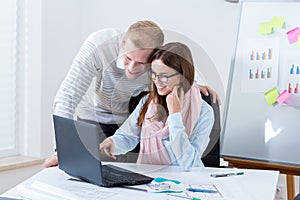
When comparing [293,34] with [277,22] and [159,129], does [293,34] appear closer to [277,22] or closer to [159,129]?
[277,22]

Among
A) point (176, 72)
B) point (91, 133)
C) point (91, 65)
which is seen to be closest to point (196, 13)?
point (91, 65)

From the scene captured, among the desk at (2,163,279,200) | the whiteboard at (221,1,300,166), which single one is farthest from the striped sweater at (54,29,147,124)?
the whiteboard at (221,1,300,166)

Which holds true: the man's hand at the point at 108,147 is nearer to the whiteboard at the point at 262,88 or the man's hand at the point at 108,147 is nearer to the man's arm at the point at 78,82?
the man's arm at the point at 78,82

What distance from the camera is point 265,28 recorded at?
6.91ft

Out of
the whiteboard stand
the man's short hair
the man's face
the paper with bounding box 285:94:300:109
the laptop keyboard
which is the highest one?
the man's short hair

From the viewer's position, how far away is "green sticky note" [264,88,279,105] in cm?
205

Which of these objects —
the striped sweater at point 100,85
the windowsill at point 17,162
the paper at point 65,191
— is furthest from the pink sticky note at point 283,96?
the windowsill at point 17,162

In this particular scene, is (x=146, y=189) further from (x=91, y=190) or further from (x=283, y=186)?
(x=283, y=186)

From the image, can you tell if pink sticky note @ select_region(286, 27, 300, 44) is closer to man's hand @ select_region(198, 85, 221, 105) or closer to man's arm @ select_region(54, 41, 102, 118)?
man's hand @ select_region(198, 85, 221, 105)

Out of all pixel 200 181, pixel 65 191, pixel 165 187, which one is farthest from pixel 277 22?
pixel 65 191

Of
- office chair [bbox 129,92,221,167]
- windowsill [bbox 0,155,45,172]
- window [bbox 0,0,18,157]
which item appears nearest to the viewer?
office chair [bbox 129,92,221,167]

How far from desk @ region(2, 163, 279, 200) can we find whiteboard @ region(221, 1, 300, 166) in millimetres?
526

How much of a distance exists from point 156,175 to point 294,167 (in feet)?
2.42

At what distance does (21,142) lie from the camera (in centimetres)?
275
